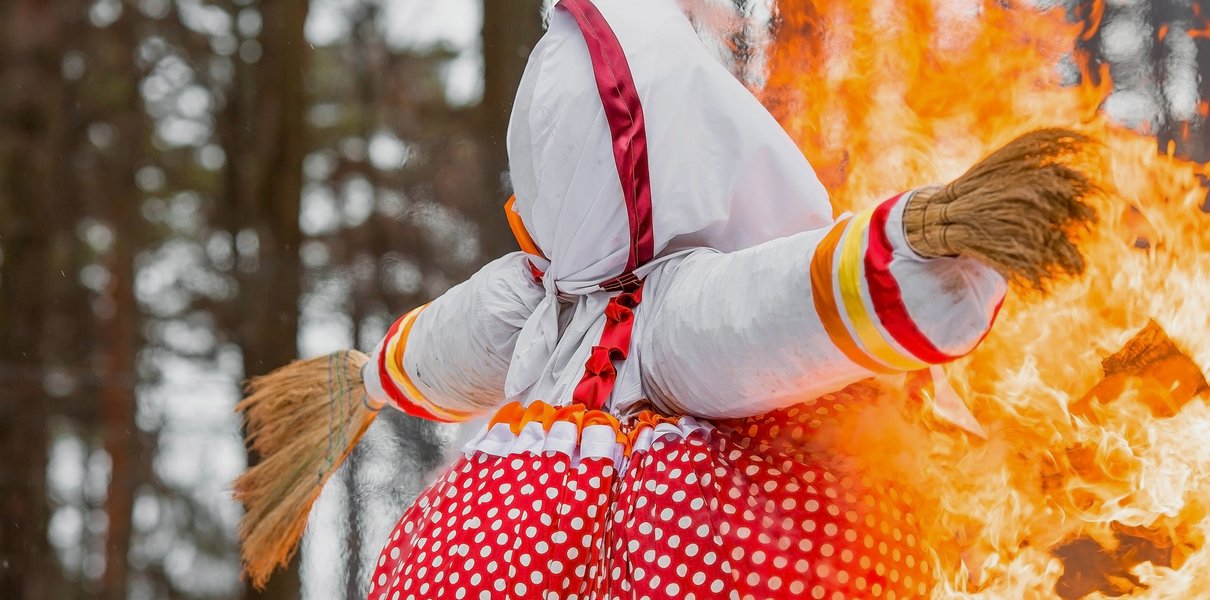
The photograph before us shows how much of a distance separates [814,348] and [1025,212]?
5.2 inches

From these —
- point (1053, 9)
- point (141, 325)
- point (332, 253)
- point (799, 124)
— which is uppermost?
point (1053, 9)

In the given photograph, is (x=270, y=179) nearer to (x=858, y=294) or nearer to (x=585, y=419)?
(x=585, y=419)

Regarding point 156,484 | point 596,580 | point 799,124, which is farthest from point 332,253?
point 596,580

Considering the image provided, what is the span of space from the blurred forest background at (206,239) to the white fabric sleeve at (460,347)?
431 millimetres

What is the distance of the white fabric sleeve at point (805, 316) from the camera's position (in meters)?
0.54

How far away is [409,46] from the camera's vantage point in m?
1.52

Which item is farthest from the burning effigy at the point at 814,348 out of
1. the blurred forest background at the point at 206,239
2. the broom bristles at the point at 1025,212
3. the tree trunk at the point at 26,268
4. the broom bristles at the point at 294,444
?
the tree trunk at the point at 26,268

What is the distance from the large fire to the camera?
687 millimetres

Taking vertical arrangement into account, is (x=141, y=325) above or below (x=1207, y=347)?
below

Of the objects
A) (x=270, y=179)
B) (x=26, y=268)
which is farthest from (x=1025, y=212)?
(x=26, y=268)

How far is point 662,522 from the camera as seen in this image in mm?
605

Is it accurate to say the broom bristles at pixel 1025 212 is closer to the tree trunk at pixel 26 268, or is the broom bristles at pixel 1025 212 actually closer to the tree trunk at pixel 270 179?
the tree trunk at pixel 270 179

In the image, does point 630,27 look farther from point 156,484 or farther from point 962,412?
point 156,484

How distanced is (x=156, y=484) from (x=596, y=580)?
1167mm
